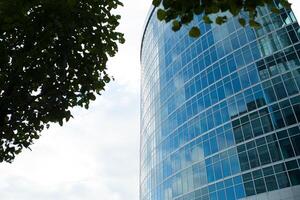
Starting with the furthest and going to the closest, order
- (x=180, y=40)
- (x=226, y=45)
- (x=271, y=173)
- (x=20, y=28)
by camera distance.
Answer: (x=180, y=40), (x=226, y=45), (x=271, y=173), (x=20, y=28)

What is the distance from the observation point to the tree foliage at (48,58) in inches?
333

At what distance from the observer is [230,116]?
140ft

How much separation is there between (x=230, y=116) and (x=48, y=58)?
117 feet

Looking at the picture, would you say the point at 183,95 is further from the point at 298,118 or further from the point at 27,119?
the point at 27,119

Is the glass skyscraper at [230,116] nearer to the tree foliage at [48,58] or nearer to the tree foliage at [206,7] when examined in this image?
Result: the tree foliage at [48,58]

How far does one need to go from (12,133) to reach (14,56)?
2.34 metres

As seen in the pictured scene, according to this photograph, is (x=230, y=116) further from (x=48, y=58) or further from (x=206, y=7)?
(x=206, y=7)

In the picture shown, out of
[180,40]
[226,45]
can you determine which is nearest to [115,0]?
[226,45]

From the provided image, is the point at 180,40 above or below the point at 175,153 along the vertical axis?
above

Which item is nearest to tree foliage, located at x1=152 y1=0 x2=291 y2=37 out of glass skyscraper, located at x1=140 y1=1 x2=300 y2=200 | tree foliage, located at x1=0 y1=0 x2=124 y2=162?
tree foliage, located at x1=0 y1=0 x2=124 y2=162

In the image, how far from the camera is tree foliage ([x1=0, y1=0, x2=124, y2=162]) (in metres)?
8.46

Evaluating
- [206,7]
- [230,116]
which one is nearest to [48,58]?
[206,7]

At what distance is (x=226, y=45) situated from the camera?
4753 cm

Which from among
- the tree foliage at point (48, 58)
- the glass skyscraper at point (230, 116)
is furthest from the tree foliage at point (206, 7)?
the glass skyscraper at point (230, 116)
